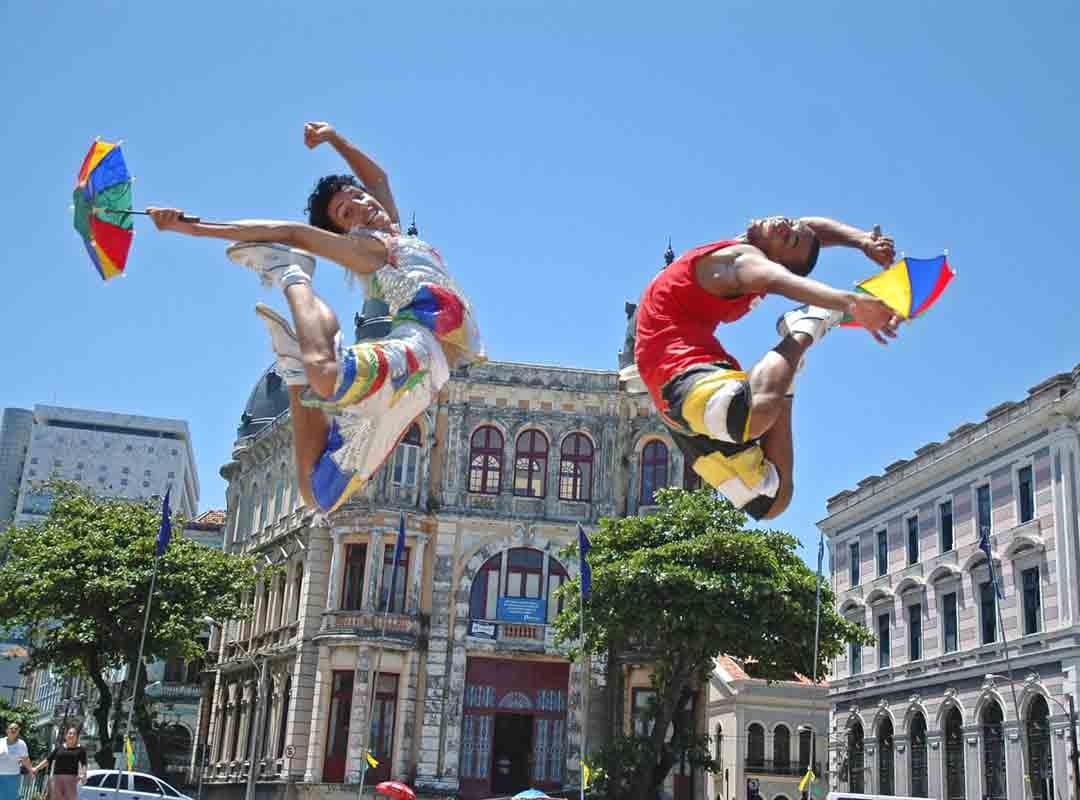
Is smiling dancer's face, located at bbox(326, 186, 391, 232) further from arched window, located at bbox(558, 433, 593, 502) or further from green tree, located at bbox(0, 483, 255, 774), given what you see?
arched window, located at bbox(558, 433, 593, 502)

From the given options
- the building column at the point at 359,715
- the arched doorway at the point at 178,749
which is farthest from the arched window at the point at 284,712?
the arched doorway at the point at 178,749

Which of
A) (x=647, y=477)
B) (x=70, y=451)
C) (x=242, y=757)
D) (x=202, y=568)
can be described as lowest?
(x=242, y=757)

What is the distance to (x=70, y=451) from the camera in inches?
5128

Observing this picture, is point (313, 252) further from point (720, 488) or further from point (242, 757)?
point (242, 757)

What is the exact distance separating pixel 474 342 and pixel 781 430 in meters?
1.91

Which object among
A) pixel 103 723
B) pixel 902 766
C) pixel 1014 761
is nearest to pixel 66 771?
pixel 103 723

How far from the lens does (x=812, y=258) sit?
24.0 feet

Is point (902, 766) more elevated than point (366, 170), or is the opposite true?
point (366, 170)

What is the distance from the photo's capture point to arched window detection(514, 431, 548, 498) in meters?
44.2

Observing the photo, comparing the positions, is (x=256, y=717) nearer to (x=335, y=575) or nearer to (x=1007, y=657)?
(x=335, y=575)

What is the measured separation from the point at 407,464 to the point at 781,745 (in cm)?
2887

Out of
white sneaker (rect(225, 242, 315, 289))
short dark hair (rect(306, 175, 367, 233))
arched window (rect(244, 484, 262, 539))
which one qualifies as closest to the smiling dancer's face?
short dark hair (rect(306, 175, 367, 233))

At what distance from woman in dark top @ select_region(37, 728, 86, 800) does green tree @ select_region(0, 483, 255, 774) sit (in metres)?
24.3

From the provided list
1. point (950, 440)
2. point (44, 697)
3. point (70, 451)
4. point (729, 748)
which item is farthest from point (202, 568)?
point (70, 451)
